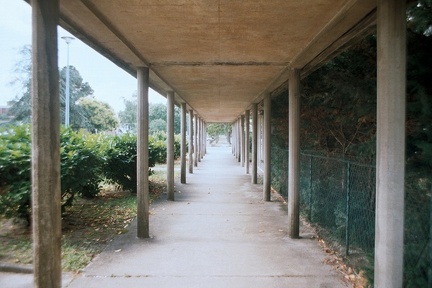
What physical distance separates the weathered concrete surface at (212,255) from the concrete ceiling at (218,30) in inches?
129

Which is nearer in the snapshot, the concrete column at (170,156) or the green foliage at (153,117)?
the concrete column at (170,156)

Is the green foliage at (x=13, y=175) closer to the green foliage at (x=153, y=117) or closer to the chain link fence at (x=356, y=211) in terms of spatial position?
the chain link fence at (x=356, y=211)

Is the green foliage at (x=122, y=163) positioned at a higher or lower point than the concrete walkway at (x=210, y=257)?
higher

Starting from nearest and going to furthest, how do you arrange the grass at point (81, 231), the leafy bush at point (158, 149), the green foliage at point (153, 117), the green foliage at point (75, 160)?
the grass at point (81, 231) → the green foliage at point (75, 160) → the leafy bush at point (158, 149) → the green foliage at point (153, 117)

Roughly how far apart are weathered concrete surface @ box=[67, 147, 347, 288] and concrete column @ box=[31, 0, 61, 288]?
1259 mm

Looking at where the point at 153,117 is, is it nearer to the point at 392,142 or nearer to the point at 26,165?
the point at 26,165

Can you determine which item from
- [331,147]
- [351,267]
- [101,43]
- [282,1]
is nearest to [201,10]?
[282,1]

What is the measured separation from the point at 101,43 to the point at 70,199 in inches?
139

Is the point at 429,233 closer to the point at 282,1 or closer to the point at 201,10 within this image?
the point at 282,1

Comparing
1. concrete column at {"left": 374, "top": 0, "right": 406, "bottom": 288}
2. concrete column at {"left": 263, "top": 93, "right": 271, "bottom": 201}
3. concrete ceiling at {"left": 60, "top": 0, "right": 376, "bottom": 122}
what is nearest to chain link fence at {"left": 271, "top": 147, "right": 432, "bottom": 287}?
concrete column at {"left": 374, "top": 0, "right": 406, "bottom": 288}

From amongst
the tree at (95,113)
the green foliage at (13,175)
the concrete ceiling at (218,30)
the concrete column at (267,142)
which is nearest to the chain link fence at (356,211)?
the concrete column at (267,142)

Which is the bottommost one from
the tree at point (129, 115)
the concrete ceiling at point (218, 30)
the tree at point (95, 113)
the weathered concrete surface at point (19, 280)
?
Result: the weathered concrete surface at point (19, 280)

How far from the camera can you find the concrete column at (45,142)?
3.01 meters

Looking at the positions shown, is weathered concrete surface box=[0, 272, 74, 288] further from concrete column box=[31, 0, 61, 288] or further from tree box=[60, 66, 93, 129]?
tree box=[60, 66, 93, 129]
